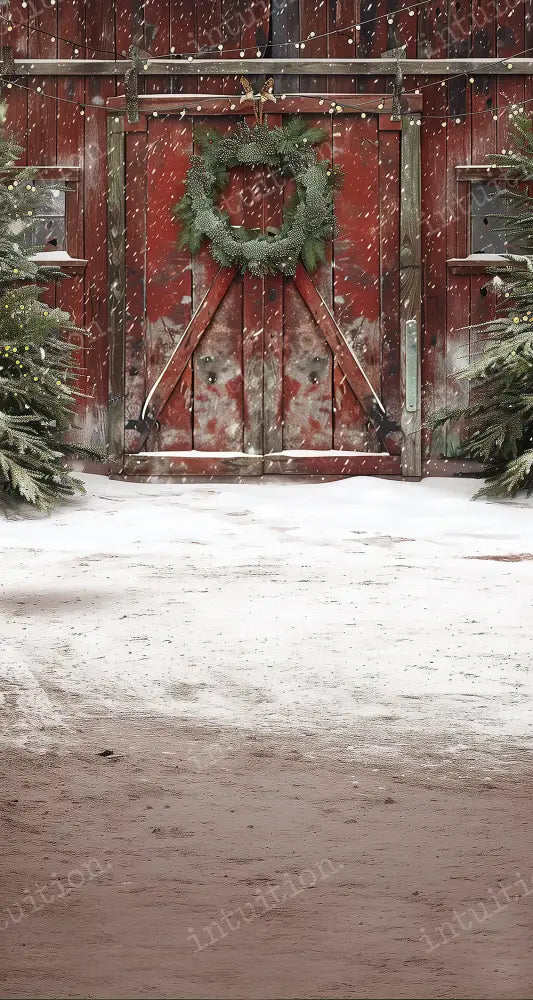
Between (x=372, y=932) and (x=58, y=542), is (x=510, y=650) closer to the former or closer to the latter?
(x=372, y=932)

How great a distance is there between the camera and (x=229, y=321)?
1090 cm

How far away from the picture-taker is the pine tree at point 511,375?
948 cm

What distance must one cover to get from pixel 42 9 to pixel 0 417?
4.50m

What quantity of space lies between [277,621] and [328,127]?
6.69 metres

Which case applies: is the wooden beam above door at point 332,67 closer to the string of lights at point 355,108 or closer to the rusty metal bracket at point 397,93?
the rusty metal bracket at point 397,93

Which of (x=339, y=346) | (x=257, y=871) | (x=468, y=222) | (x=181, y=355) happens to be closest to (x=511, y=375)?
(x=339, y=346)

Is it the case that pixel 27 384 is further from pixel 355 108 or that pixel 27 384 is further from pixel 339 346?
pixel 355 108

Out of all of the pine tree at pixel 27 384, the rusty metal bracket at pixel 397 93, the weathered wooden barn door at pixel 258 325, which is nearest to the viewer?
the pine tree at pixel 27 384

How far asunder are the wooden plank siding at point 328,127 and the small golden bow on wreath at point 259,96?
17cm

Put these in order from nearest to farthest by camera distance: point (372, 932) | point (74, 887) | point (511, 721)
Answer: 1. point (372, 932)
2. point (74, 887)
3. point (511, 721)

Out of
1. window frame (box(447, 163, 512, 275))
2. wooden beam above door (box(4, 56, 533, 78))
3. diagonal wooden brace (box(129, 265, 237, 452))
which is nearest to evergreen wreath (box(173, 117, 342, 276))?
diagonal wooden brace (box(129, 265, 237, 452))

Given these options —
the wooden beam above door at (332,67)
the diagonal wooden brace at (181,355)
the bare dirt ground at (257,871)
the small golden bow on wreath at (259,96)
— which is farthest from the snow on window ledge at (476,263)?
the bare dirt ground at (257,871)

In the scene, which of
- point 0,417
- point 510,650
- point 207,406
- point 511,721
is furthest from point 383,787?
point 207,406

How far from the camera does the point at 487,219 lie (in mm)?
10914
